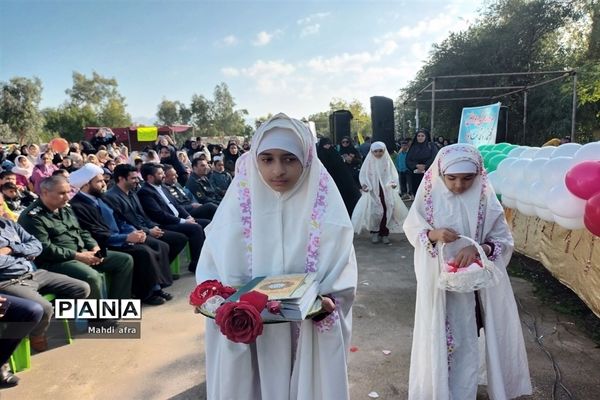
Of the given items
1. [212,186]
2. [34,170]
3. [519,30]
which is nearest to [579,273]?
[212,186]

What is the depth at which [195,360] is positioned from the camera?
3240 millimetres

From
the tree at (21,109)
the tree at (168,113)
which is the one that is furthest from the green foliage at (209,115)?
the tree at (21,109)

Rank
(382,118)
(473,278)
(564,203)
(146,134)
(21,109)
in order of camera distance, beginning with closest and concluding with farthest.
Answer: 1. (473,278)
2. (564,203)
3. (382,118)
4. (146,134)
5. (21,109)

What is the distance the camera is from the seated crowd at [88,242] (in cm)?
315

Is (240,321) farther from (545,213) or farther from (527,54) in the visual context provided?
(527,54)

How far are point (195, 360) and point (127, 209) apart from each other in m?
2.41

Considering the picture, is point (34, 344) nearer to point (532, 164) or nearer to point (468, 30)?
point (532, 164)

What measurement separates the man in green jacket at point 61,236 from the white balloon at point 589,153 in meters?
4.33

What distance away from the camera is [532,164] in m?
4.15

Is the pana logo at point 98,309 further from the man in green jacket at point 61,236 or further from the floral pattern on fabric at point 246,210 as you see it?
the floral pattern on fabric at point 246,210

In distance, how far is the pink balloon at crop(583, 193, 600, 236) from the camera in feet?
8.37

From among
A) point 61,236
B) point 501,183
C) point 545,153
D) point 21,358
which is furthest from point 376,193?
point 21,358

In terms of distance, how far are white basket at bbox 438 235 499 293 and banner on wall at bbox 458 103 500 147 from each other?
8.08m

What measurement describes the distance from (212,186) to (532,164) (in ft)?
18.5
